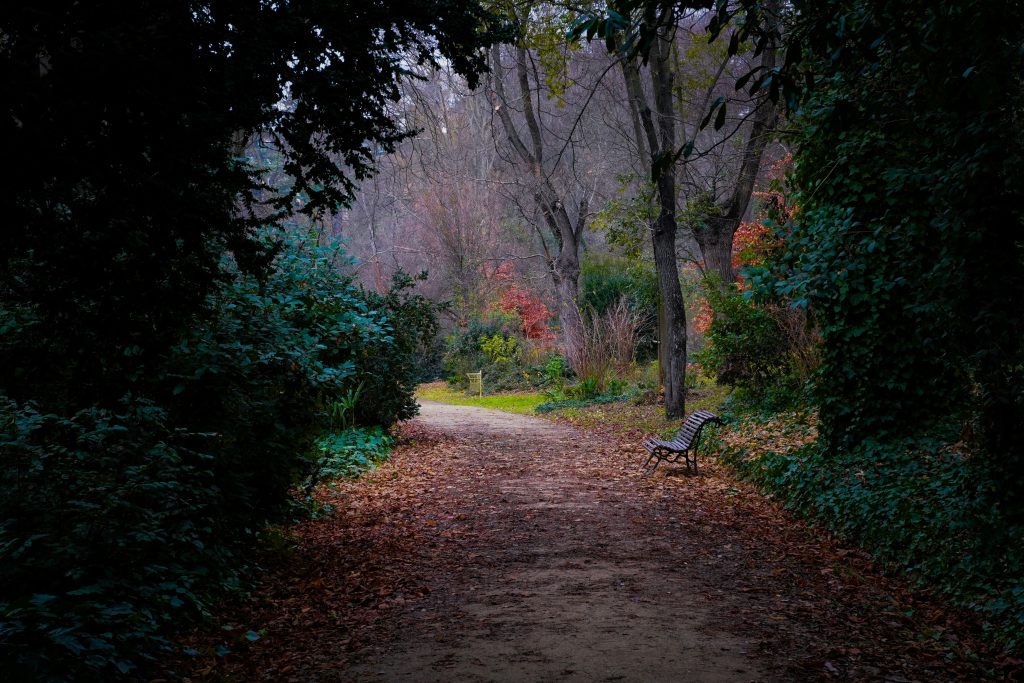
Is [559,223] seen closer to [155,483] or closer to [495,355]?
[495,355]

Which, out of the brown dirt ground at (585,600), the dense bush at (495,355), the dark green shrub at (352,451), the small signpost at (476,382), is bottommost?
the brown dirt ground at (585,600)

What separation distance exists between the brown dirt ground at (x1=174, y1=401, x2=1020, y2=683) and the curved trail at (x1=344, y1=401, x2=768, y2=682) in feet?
0.07

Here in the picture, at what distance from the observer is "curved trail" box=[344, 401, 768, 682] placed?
426cm

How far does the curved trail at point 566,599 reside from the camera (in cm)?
426

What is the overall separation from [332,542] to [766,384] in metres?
8.99

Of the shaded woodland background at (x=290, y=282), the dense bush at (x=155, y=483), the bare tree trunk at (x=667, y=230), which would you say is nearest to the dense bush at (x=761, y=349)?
the bare tree trunk at (x=667, y=230)

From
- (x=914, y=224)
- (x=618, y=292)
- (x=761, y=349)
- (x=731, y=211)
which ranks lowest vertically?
(x=761, y=349)

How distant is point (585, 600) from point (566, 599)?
14 centimetres

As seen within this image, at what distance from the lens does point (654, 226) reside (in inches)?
620

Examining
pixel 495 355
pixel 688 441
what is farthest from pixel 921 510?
pixel 495 355

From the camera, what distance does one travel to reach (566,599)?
5.49m

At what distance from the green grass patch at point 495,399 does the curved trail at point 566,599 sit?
37.8ft

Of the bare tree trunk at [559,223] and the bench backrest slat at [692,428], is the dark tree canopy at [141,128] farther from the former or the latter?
the bare tree trunk at [559,223]

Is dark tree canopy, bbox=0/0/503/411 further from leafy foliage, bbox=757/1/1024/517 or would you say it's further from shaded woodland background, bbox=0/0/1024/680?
leafy foliage, bbox=757/1/1024/517
